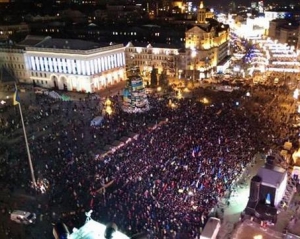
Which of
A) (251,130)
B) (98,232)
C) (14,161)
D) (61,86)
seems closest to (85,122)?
(14,161)

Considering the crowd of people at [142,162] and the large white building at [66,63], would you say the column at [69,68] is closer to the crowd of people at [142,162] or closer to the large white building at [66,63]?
the large white building at [66,63]

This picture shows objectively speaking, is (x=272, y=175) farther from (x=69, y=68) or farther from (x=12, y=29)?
(x=12, y=29)

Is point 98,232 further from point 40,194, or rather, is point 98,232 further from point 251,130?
point 251,130

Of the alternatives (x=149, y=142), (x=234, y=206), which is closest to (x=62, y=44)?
(x=149, y=142)

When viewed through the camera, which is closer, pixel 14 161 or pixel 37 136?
pixel 14 161

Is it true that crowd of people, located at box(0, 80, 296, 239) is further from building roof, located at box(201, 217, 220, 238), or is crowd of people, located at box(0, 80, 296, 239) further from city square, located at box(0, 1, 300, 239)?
building roof, located at box(201, 217, 220, 238)

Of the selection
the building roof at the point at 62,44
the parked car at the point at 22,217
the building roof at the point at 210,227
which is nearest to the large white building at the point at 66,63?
the building roof at the point at 62,44
